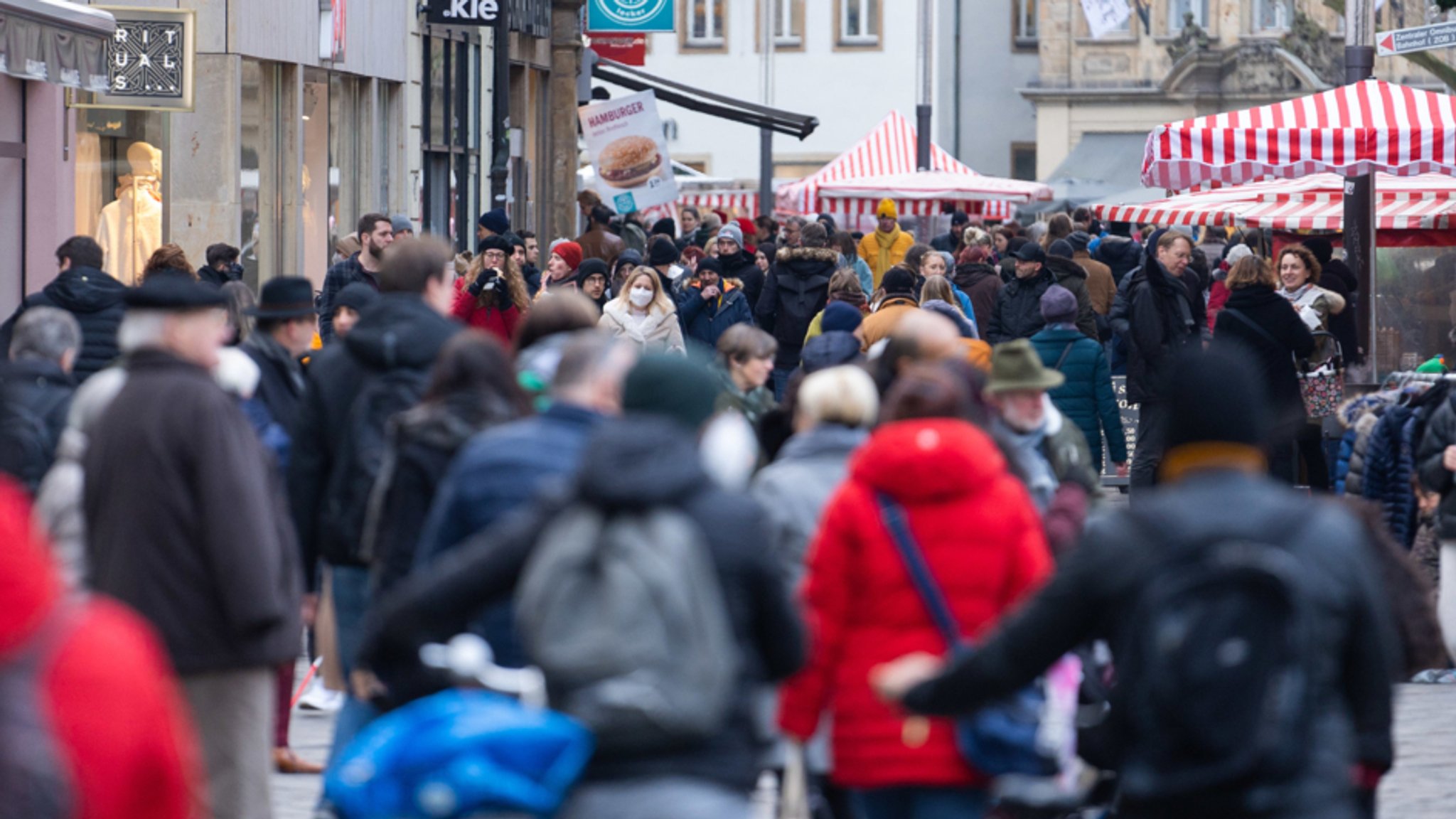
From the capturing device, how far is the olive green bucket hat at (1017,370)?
7.31m

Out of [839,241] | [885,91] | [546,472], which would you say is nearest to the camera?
[546,472]

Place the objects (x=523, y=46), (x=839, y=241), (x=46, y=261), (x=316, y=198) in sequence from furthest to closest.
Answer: (x=523, y=46) → (x=316, y=198) → (x=839, y=241) → (x=46, y=261)

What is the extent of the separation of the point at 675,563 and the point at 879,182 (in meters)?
28.4

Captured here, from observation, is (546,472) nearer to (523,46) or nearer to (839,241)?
(839,241)

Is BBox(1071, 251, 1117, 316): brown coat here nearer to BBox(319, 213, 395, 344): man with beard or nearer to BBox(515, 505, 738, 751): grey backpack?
BBox(319, 213, 395, 344): man with beard

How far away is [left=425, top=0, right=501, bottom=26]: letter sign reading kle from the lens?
20906mm

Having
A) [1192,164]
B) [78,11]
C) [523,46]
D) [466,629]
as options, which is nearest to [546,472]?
[466,629]

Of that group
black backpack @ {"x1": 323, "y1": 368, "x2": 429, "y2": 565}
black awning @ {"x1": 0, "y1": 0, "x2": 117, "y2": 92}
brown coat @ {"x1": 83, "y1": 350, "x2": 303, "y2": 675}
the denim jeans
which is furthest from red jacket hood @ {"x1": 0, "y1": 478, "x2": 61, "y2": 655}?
black awning @ {"x1": 0, "y1": 0, "x2": 117, "y2": 92}

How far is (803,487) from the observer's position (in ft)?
19.5

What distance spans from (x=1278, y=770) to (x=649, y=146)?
22543mm

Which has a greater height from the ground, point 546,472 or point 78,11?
point 78,11

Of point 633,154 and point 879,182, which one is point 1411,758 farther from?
point 879,182

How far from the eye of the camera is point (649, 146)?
26.1m

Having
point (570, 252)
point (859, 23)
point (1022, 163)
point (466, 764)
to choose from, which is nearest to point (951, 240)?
point (570, 252)
